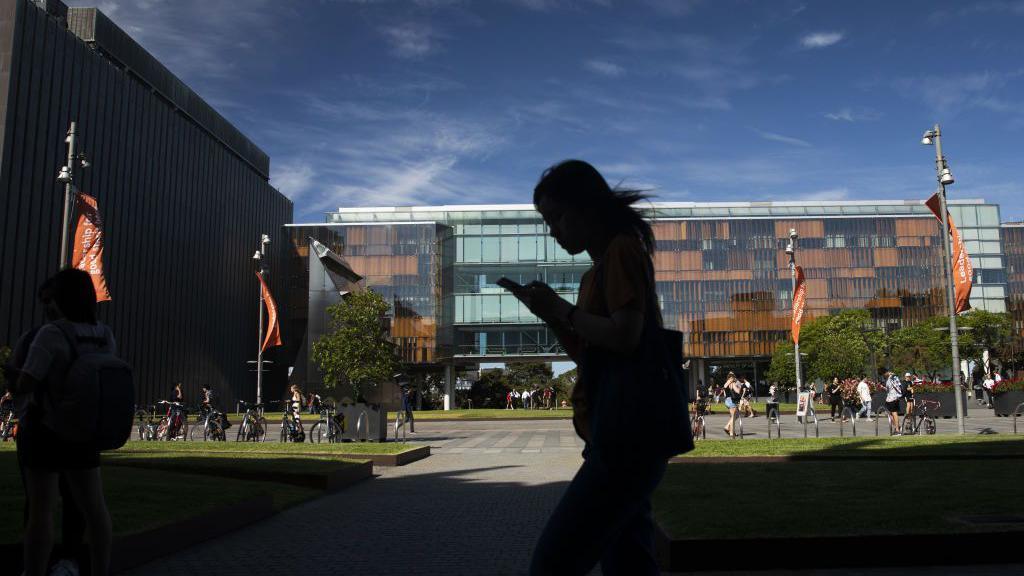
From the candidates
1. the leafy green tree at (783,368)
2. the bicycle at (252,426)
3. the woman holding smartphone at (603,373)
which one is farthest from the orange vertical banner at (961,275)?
the leafy green tree at (783,368)

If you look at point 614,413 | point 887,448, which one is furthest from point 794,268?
point 614,413

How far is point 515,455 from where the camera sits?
55.3ft

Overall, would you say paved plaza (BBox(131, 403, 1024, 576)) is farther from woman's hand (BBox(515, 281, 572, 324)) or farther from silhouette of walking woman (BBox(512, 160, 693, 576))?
woman's hand (BBox(515, 281, 572, 324))

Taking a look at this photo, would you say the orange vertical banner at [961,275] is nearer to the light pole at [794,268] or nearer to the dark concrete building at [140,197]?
the light pole at [794,268]

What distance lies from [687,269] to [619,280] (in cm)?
8358

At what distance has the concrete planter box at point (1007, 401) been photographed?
3083 centimetres

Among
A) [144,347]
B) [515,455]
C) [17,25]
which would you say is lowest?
[515,455]

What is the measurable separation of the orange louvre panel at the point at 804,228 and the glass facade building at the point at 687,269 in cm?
14

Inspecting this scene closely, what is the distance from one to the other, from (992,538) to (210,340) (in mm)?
70135

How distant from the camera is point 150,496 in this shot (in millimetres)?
7660

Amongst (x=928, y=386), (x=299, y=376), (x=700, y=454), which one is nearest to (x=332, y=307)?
(x=299, y=376)

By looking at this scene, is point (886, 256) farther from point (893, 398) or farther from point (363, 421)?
point (363, 421)

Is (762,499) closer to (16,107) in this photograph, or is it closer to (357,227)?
(16,107)

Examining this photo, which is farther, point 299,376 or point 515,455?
point 299,376
